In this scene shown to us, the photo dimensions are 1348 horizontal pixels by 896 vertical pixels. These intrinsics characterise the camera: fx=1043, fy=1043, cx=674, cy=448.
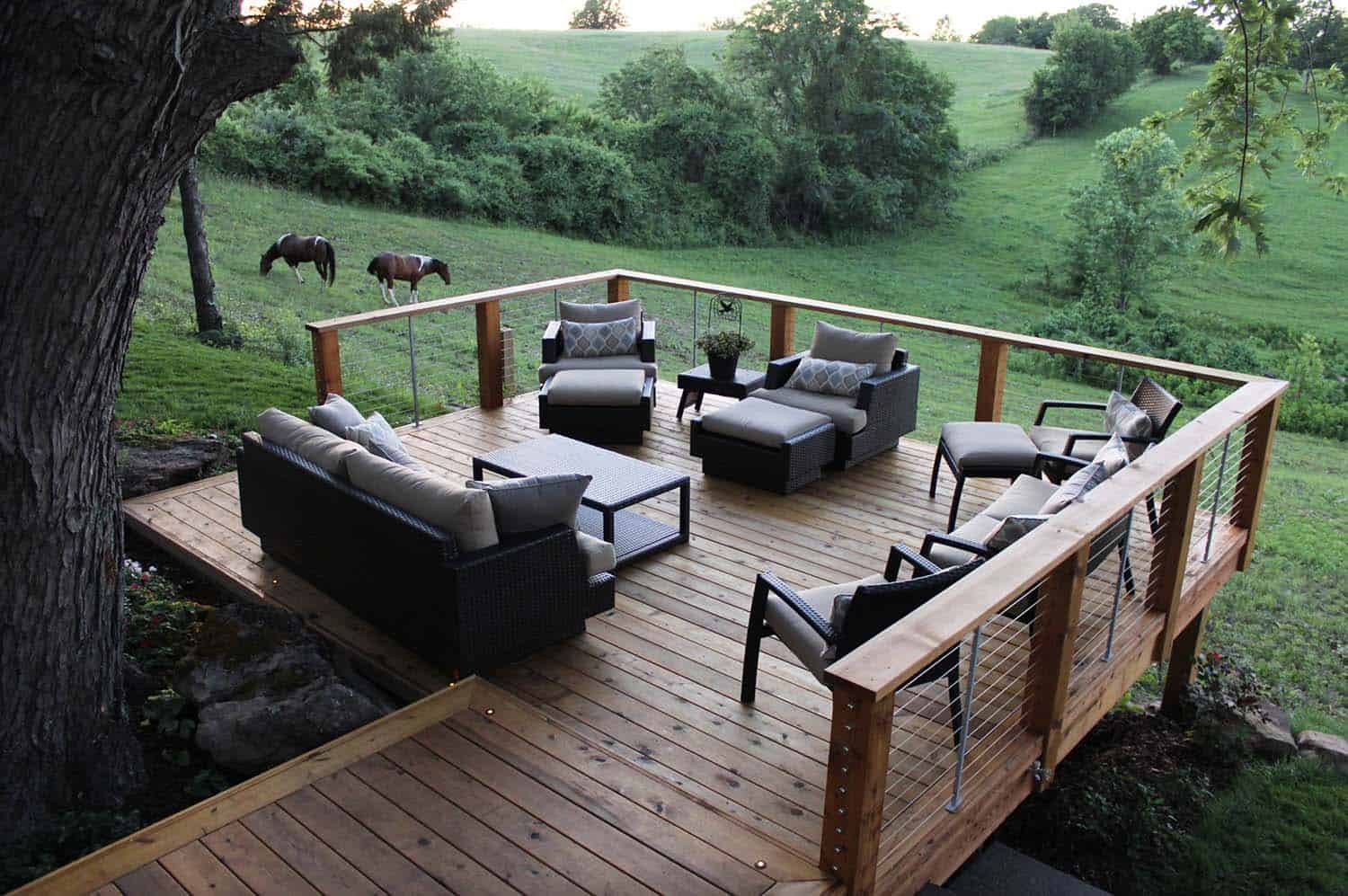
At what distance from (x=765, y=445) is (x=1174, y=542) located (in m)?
2.40

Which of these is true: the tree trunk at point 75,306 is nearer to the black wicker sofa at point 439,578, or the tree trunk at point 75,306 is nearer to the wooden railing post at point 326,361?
the black wicker sofa at point 439,578

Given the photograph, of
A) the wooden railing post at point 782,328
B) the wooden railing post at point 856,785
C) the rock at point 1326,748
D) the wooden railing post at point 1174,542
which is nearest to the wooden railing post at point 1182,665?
the rock at point 1326,748

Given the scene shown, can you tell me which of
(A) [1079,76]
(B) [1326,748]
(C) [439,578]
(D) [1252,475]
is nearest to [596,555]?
(C) [439,578]

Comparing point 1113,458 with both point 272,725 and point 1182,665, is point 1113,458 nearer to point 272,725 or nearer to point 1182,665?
point 1182,665

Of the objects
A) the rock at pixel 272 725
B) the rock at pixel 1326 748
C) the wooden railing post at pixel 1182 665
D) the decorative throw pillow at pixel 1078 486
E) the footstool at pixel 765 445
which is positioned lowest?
the rock at pixel 1326 748

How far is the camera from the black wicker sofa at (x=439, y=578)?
3918 millimetres

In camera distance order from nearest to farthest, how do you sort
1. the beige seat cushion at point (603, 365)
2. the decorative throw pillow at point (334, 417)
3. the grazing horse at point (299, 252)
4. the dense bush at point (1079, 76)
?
the decorative throw pillow at point (334, 417) < the beige seat cushion at point (603, 365) < the grazing horse at point (299, 252) < the dense bush at point (1079, 76)

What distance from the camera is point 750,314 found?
666 inches

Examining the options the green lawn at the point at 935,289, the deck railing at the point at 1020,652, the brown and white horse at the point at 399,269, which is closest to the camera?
the deck railing at the point at 1020,652

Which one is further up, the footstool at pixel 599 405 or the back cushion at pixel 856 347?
the back cushion at pixel 856 347

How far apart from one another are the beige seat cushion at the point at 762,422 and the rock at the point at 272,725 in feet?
9.42

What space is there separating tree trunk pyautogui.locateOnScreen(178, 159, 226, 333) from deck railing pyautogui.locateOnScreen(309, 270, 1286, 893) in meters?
4.09

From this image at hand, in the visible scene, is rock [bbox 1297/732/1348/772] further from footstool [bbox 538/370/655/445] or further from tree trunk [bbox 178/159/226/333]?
tree trunk [bbox 178/159/226/333]

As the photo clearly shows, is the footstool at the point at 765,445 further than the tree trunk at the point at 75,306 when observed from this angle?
Yes
